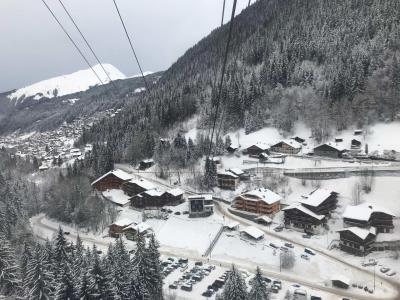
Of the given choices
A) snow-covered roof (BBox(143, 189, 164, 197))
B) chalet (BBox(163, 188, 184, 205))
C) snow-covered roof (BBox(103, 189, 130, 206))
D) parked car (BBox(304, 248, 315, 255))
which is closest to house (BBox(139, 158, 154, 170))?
snow-covered roof (BBox(103, 189, 130, 206))

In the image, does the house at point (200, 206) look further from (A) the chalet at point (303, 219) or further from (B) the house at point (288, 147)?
(B) the house at point (288, 147)

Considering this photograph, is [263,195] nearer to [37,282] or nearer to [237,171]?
[237,171]

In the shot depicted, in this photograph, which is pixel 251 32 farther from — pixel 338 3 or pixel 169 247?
pixel 169 247

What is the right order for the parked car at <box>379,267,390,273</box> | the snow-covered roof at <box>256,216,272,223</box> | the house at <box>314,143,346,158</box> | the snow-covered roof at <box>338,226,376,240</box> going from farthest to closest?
the house at <box>314,143,346,158</box> < the snow-covered roof at <box>256,216,272,223</box> < the snow-covered roof at <box>338,226,376,240</box> < the parked car at <box>379,267,390,273</box>

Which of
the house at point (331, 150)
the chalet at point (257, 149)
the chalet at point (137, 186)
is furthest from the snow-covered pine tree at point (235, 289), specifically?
the chalet at point (257, 149)

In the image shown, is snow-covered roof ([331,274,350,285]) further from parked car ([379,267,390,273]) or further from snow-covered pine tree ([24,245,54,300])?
snow-covered pine tree ([24,245,54,300])

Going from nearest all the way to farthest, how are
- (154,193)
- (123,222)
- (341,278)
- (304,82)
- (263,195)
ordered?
(341,278) → (123,222) → (263,195) → (154,193) → (304,82)

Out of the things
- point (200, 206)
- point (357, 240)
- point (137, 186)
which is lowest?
point (357, 240)

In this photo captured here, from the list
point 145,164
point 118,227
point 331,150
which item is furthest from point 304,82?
point 118,227
